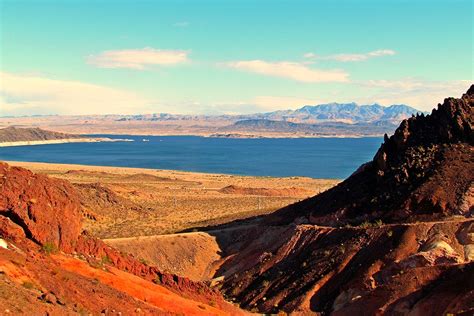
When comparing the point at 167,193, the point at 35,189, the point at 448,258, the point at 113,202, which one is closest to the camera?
the point at 35,189

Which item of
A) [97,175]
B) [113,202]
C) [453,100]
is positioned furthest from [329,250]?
[97,175]

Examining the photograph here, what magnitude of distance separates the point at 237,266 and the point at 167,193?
156ft

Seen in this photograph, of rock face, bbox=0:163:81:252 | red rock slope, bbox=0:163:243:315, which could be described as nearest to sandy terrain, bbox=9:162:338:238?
red rock slope, bbox=0:163:243:315

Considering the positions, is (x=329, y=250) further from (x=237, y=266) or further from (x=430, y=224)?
(x=237, y=266)

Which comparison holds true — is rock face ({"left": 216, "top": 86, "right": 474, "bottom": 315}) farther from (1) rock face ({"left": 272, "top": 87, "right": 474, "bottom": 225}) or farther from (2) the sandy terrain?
(2) the sandy terrain

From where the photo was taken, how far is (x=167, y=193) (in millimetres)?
84875

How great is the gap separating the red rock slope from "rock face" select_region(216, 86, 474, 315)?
5.52m

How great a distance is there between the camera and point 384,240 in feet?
97.8

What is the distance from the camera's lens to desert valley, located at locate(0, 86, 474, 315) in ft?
63.9

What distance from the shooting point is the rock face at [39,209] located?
21.0 metres

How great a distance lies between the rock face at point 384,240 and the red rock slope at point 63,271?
552cm

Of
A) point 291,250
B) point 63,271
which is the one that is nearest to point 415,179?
point 291,250

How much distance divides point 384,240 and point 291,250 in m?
7.33

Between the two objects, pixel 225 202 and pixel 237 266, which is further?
pixel 225 202
